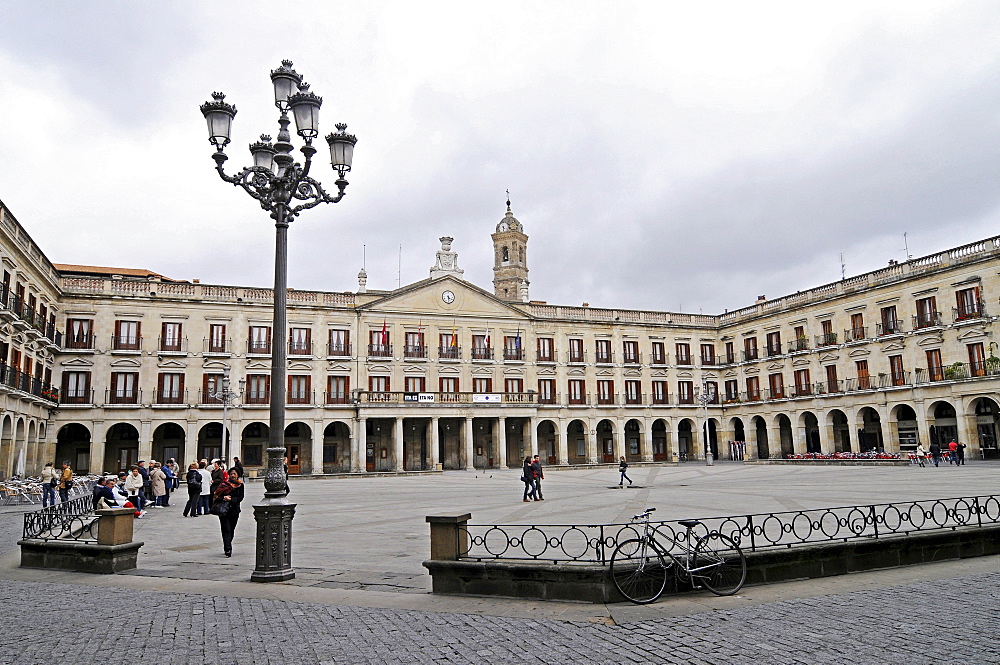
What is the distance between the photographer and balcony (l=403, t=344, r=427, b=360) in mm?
51438

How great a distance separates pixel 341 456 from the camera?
50531 mm

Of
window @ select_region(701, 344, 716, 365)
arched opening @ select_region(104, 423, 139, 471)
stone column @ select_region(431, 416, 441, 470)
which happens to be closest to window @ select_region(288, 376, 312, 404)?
stone column @ select_region(431, 416, 441, 470)

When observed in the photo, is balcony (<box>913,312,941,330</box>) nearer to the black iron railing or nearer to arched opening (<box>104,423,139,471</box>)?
the black iron railing

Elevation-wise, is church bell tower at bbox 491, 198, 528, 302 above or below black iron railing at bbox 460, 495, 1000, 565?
above

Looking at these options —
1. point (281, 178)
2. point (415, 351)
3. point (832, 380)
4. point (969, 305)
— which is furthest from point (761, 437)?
point (281, 178)

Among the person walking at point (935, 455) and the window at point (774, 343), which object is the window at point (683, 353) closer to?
the window at point (774, 343)

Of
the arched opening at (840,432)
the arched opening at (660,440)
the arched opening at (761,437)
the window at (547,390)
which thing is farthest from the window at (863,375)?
the window at (547,390)

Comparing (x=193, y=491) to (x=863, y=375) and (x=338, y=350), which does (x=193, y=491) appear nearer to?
(x=338, y=350)

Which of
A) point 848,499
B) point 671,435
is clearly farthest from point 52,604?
point 671,435

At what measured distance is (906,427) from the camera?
47.2 m

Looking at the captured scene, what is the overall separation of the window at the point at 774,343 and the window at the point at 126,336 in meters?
46.3

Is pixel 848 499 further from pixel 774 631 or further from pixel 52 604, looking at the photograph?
pixel 52 604

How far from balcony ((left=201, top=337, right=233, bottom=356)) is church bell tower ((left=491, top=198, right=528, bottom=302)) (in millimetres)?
35252

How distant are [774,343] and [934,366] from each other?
13185mm
